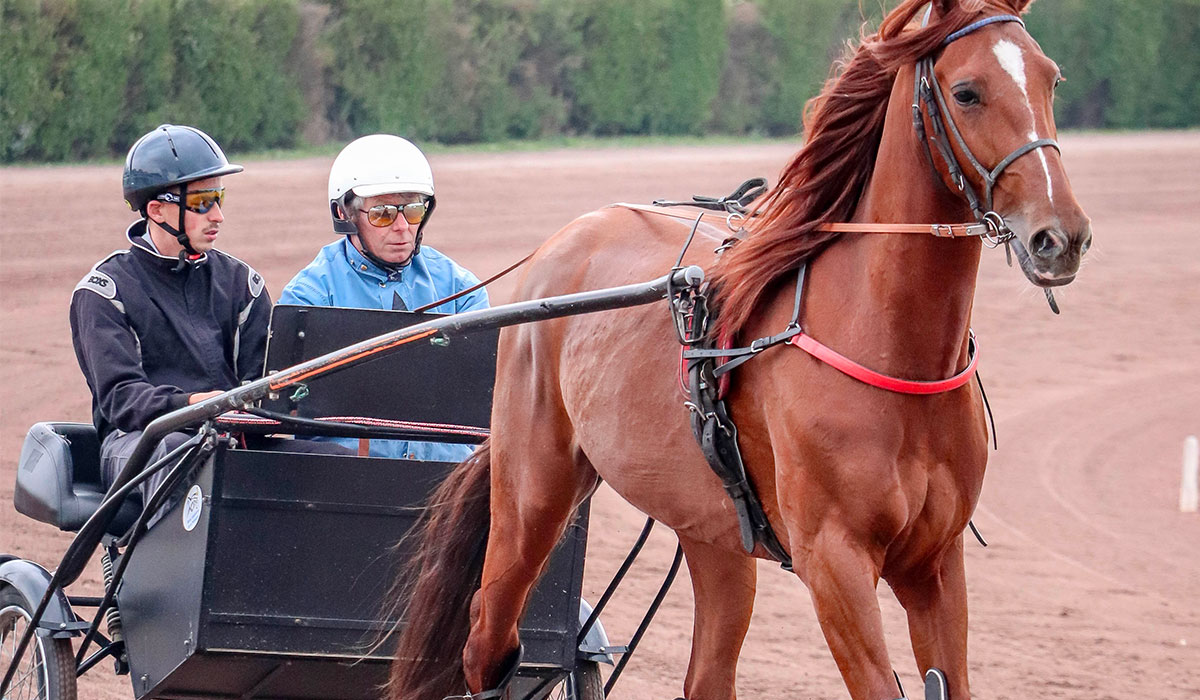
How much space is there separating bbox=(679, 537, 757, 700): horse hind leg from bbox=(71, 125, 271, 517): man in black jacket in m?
1.36

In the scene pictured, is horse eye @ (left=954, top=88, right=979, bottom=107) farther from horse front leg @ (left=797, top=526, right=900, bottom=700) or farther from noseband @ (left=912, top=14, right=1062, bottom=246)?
horse front leg @ (left=797, top=526, right=900, bottom=700)

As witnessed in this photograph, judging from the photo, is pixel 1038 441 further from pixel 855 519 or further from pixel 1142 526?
pixel 855 519

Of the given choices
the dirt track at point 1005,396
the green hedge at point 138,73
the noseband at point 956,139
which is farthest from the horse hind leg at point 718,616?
the green hedge at point 138,73

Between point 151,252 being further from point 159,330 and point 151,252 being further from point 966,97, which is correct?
point 966,97

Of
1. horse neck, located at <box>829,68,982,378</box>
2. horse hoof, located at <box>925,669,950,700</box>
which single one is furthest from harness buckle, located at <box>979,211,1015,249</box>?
horse hoof, located at <box>925,669,950,700</box>

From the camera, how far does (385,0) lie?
18141mm

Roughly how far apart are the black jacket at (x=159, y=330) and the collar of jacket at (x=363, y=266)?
266 millimetres

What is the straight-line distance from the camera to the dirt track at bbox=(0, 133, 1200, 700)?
536cm

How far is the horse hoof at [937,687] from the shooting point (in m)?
2.75

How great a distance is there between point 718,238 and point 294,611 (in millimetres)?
1357

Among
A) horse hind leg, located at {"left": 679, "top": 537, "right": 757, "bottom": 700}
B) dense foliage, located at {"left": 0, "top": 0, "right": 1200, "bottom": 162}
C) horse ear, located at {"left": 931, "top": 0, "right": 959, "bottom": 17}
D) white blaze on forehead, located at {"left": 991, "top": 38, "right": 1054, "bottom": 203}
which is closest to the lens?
white blaze on forehead, located at {"left": 991, "top": 38, "right": 1054, "bottom": 203}

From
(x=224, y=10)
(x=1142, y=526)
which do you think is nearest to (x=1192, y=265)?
(x=1142, y=526)

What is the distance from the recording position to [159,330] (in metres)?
3.87

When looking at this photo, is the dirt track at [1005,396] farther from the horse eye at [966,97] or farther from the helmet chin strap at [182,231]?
the helmet chin strap at [182,231]
